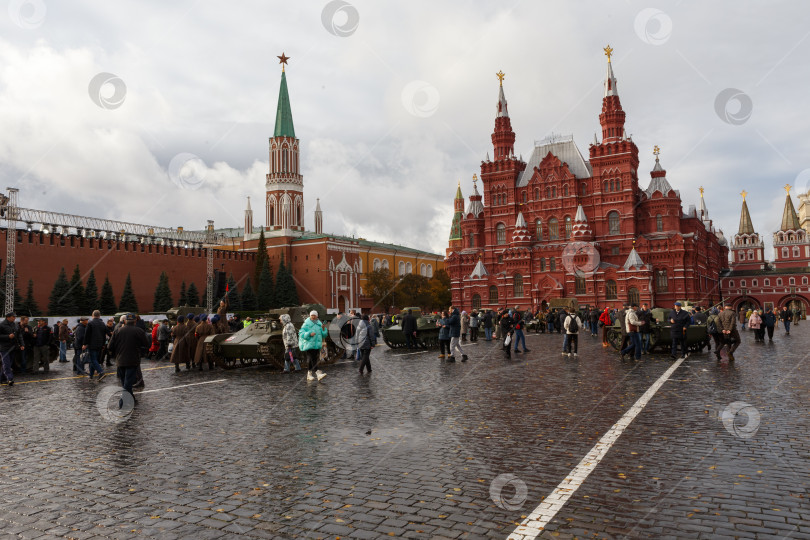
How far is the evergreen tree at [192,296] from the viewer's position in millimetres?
58438

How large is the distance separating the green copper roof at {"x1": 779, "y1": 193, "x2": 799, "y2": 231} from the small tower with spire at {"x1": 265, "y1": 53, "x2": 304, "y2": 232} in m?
87.5

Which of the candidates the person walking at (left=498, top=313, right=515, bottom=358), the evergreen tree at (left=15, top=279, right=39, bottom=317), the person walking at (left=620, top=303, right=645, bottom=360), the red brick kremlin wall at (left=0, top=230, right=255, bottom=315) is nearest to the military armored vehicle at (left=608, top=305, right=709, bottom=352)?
the person walking at (left=620, top=303, right=645, bottom=360)

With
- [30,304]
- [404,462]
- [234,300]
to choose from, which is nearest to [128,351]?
[404,462]

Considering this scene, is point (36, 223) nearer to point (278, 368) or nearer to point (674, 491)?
point (278, 368)

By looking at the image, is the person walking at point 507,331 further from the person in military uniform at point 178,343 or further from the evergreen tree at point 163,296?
the evergreen tree at point 163,296

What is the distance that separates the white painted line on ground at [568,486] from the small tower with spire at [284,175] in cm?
7554

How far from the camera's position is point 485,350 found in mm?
21391

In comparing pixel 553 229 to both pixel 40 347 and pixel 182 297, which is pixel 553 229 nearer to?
pixel 182 297

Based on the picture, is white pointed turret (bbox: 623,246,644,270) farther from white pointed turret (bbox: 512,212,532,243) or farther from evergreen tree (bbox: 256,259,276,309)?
evergreen tree (bbox: 256,259,276,309)

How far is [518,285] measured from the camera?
59.9 metres

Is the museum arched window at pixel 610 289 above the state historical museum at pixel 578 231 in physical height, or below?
below

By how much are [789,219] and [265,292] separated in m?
95.3

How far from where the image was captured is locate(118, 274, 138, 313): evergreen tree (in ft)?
171

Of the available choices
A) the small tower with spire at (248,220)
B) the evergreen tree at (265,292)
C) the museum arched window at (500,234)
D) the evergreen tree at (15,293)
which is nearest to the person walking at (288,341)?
the evergreen tree at (15,293)
